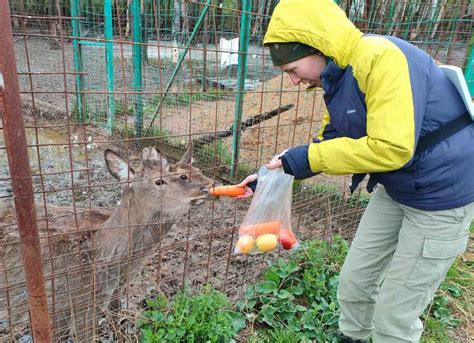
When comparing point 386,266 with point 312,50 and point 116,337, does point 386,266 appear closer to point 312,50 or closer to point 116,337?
point 312,50

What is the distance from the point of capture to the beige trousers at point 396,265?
2.32 meters

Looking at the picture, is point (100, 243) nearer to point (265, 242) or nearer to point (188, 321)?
point (188, 321)

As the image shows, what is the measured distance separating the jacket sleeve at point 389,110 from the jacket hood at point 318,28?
6.3 inches

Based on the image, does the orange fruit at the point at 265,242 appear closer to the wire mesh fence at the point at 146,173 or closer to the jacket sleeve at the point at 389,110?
the wire mesh fence at the point at 146,173

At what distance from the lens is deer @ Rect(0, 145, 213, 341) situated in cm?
293

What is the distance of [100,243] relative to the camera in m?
3.18

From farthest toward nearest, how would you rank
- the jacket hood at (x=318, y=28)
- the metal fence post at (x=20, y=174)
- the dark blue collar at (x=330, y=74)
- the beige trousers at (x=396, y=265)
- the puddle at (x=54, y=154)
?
the puddle at (x=54, y=154)
the beige trousers at (x=396, y=265)
the dark blue collar at (x=330, y=74)
the jacket hood at (x=318, y=28)
the metal fence post at (x=20, y=174)

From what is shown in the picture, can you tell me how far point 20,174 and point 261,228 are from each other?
4.95ft

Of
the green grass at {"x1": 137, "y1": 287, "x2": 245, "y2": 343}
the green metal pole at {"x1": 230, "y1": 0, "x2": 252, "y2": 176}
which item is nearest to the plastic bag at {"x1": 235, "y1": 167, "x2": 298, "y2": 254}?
the green grass at {"x1": 137, "y1": 287, "x2": 245, "y2": 343}

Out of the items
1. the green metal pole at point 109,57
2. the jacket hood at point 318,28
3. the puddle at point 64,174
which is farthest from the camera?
the green metal pole at point 109,57

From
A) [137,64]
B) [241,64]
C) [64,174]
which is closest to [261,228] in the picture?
[241,64]

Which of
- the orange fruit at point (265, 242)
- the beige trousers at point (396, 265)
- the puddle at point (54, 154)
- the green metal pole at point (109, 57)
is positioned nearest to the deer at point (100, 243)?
the orange fruit at point (265, 242)

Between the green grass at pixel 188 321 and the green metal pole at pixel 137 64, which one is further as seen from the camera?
the green metal pole at pixel 137 64

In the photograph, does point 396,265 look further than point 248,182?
No
